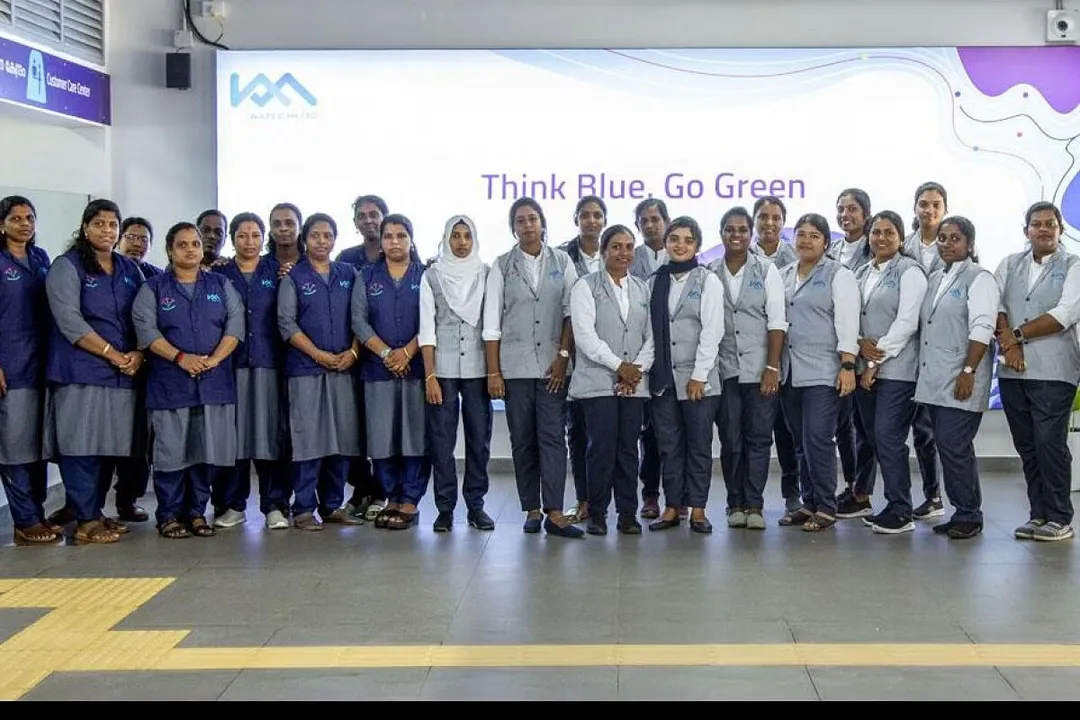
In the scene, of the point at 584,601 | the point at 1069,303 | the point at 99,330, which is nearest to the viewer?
the point at 584,601

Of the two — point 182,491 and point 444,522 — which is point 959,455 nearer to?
point 444,522

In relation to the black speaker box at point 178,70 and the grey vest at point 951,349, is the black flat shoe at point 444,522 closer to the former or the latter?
the grey vest at point 951,349

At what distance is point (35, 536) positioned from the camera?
633cm

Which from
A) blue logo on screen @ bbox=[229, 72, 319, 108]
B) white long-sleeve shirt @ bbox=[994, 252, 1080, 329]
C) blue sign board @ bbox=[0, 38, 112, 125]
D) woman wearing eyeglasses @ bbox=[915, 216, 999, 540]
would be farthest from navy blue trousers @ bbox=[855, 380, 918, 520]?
blue sign board @ bbox=[0, 38, 112, 125]

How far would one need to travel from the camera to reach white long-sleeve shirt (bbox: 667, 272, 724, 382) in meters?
6.26

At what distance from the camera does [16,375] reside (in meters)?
6.22

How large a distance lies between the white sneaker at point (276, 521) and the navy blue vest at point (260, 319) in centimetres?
72

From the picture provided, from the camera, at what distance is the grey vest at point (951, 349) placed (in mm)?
6168

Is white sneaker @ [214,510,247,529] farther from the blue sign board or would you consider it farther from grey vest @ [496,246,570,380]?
the blue sign board

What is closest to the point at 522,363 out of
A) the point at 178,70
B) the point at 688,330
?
the point at 688,330

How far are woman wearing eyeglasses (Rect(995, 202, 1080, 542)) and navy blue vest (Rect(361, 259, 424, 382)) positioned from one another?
8.78ft

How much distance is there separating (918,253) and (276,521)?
3489 millimetres

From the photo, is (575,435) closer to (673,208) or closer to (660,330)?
(660,330)
